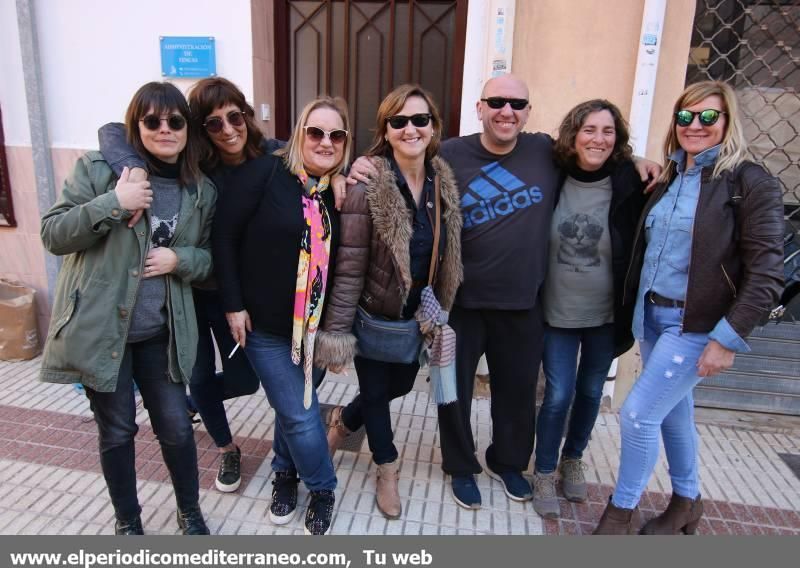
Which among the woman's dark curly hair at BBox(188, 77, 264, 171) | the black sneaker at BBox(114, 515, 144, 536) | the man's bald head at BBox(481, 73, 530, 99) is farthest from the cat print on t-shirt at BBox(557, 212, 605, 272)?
the black sneaker at BBox(114, 515, 144, 536)

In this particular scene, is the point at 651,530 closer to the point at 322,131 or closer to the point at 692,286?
the point at 692,286

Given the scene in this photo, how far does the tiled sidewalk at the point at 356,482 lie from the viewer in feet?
9.01

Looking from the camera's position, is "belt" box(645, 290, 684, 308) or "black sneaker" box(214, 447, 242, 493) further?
"black sneaker" box(214, 447, 242, 493)

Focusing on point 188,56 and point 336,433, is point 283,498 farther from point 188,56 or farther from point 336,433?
point 188,56

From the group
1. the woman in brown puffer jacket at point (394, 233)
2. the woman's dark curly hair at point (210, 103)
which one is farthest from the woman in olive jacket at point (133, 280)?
the woman in brown puffer jacket at point (394, 233)

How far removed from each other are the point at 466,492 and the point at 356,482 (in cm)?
61

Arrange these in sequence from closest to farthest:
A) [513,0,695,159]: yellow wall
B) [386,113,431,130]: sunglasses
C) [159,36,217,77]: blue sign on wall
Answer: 1. [386,113,431,130]: sunglasses
2. [513,0,695,159]: yellow wall
3. [159,36,217,77]: blue sign on wall

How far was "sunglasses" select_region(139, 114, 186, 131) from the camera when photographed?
6.90ft

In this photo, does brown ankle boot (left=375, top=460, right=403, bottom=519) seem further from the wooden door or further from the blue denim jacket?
the wooden door

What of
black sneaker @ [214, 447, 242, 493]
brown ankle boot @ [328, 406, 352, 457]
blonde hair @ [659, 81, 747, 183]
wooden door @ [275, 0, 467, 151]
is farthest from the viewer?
wooden door @ [275, 0, 467, 151]

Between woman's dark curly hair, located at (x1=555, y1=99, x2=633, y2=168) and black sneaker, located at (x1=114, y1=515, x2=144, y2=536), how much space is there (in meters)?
2.55

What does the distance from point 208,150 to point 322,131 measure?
21.3 inches

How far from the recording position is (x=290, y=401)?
2467 mm

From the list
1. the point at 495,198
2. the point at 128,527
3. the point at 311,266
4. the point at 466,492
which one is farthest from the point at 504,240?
the point at 128,527
